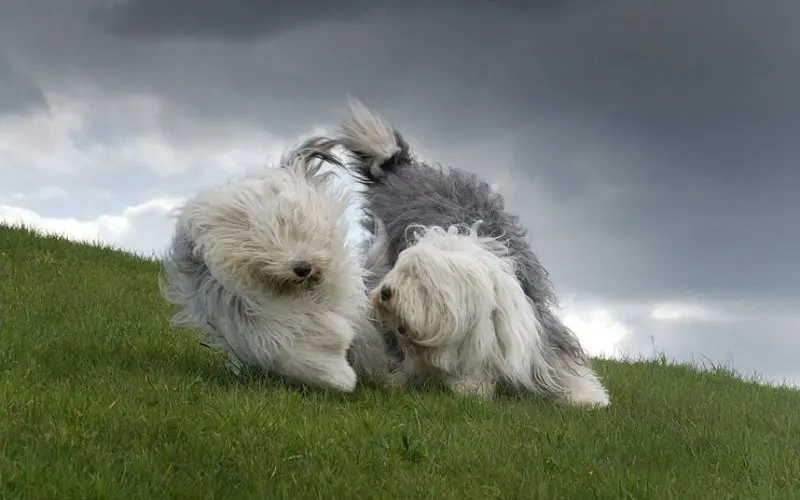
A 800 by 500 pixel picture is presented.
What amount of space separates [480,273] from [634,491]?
2.55 m

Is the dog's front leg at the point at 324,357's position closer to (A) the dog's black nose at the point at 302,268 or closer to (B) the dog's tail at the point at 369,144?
(A) the dog's black nose at the point at 302,268

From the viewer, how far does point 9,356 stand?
7.32m

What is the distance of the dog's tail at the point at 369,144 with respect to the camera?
27.7 ft

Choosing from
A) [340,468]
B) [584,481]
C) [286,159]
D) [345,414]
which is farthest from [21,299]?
[584,481]

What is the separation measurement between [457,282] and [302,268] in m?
1.19

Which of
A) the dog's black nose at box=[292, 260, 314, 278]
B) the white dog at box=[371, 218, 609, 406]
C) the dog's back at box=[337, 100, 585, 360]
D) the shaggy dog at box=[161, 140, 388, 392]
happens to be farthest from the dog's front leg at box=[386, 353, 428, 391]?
the dog's black nose at box=[292, 260, 314, 278]

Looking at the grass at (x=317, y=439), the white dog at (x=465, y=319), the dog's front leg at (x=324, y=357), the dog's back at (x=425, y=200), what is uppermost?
the dog's back at (x=425, y=200)

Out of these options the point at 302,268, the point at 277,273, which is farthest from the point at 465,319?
the point at 277,273

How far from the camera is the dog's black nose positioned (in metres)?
6.30

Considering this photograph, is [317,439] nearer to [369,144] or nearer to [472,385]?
[472,385]

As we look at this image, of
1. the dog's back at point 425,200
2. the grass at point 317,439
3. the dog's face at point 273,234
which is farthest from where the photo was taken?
the dog's back at point 425,200

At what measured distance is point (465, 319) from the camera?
22.9 ft

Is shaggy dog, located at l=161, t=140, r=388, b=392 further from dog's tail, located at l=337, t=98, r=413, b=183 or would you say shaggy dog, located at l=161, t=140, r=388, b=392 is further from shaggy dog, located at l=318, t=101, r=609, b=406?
dog's tail, located at l=337, t=98, r=413, b=183

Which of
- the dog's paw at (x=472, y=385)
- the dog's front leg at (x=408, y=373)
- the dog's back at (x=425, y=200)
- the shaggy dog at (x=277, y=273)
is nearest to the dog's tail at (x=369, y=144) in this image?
the dog's back at (x=425, y=200)
